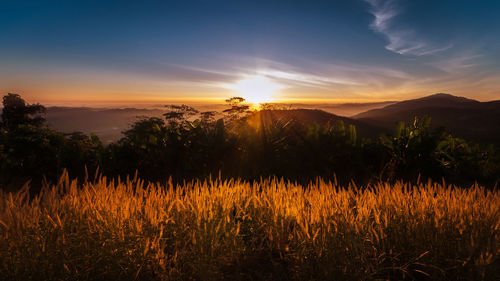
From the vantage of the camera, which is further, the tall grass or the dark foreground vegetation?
the dark foreground vegetation

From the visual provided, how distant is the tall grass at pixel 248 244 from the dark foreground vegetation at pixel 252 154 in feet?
10.3

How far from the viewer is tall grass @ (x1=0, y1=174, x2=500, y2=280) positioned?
244 cm

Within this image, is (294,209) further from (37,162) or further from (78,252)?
(37,162)

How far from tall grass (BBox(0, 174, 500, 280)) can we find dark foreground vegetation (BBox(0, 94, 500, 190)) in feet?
10.3

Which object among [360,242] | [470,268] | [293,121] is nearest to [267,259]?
[360,242]

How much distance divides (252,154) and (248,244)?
10.7ft

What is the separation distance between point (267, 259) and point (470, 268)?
5.26 feet

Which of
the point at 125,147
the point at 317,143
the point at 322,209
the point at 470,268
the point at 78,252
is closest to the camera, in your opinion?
the point at 470,268

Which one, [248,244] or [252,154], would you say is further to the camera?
[252,154]

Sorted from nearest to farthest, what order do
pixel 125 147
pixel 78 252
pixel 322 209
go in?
pixel 78 252 < pixel 322 209 < pixel 125 147

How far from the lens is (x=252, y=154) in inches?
246

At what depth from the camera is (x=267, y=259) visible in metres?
2.95

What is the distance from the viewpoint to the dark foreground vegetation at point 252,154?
626 cm

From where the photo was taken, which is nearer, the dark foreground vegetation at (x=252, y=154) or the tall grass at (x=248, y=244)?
the tall grass at (x=248, y=244)
